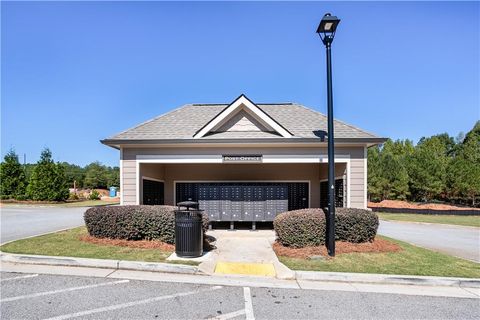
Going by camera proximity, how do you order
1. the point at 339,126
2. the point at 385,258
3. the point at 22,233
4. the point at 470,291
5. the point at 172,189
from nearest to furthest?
the point at 470,291 → the point at 385,258 → the point at 22,233 → the point at 339,126 → the point at 172,189

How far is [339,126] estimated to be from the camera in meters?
11.9

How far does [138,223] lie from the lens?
28.4ft

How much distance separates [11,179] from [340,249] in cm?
3281

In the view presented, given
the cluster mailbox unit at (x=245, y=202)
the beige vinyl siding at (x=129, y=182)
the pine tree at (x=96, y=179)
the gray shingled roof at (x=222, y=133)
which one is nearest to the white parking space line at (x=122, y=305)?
the gray shingled roof at (x=222, y=133)

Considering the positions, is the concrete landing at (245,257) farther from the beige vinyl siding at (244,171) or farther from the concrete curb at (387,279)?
the beige vinyl siding at (244,171)

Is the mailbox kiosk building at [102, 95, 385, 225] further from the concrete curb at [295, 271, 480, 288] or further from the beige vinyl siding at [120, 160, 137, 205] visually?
the concrete curb at [295, 271, 480, 288]

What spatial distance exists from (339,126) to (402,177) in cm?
1739

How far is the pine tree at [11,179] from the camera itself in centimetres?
2947

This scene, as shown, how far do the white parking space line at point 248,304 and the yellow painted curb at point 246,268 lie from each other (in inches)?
37.3

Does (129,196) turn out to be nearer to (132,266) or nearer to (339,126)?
(132,266)

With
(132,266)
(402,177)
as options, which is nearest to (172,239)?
(132,266)

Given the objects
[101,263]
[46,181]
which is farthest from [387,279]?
[46,181]

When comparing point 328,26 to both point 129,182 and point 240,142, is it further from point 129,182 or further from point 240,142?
point 129,182

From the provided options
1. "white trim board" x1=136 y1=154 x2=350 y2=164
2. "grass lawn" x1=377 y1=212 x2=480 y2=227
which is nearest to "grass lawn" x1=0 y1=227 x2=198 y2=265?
"white trim board" x1=136 y1=154 x2=350 y2=164
